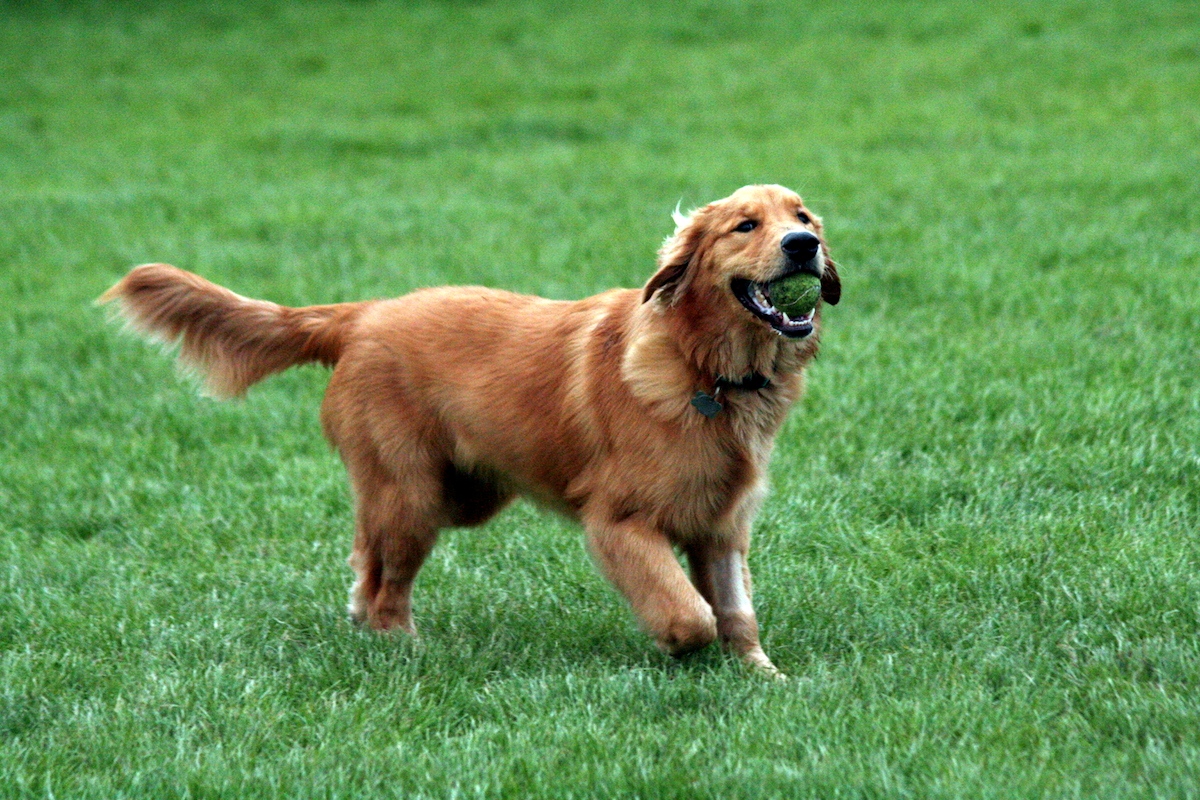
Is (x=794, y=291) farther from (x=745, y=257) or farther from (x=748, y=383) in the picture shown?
(x=748, y=383)

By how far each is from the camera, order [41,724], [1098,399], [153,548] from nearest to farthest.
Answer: [41,724] < [153,548] < [1098,399]

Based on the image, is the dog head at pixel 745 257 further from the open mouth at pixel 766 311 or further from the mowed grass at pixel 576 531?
the mowed grass at pixel 576 531

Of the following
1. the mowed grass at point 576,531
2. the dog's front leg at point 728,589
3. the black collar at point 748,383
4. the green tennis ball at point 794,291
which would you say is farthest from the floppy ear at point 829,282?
the mowed grass at point 576,531

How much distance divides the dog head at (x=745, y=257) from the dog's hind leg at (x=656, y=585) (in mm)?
729

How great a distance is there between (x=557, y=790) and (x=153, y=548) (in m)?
2.80

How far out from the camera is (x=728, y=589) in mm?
4641

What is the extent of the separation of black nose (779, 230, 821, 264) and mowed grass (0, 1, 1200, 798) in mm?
1201

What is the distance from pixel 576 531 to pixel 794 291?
1510mm

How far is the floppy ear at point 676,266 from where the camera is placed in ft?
14.5

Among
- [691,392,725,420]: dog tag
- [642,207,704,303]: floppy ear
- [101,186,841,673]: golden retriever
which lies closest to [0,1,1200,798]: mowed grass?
[101,186,841,673]: golden retriever

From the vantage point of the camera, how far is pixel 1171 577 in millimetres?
4637

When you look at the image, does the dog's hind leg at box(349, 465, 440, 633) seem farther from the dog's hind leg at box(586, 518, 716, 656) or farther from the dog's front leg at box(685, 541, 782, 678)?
the dog's front leg at box(685, 541, 782, 678)

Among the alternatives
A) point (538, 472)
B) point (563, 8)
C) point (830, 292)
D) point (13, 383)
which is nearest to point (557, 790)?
point (538, 472)

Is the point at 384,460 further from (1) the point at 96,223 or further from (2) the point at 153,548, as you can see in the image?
(1) the point at 96,223
